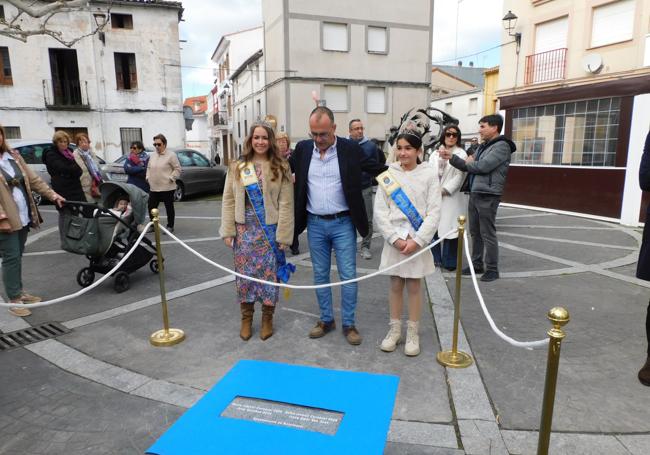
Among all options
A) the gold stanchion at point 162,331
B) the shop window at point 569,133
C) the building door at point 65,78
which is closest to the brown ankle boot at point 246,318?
the gold stanchion at point 162,331

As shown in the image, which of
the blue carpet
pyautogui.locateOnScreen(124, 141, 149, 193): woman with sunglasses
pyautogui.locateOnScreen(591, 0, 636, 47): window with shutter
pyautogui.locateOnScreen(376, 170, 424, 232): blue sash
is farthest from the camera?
pyautogui.locateOnScreen(591, 0, 636, 47): window with shutter

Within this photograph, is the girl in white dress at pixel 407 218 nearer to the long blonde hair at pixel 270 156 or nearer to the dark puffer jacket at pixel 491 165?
the long blonde hair at pixel 270 156

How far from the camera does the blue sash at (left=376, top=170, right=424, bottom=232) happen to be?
365 cm

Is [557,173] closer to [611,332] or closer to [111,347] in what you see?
[611,332]

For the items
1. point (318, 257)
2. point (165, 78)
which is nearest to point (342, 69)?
point (165, 78)

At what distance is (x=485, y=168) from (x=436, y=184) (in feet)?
6.69

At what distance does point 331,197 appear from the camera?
3.82 metres

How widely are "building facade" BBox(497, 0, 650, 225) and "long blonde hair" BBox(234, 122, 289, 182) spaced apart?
9666 mm

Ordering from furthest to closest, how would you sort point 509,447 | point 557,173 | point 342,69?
point 342,69 → point 557,173 → point 509,447

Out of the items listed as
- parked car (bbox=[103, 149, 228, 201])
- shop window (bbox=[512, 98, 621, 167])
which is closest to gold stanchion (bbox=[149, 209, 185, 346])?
parked car (bbox=[103, 149, 228, 201])

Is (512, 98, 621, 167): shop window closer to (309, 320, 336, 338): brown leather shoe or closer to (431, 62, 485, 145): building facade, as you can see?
(309, 320, 336, 338): brown leather shoe

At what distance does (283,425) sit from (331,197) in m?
2.38

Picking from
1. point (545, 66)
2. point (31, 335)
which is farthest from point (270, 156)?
point (545, 66)

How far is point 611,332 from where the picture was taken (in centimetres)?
420
